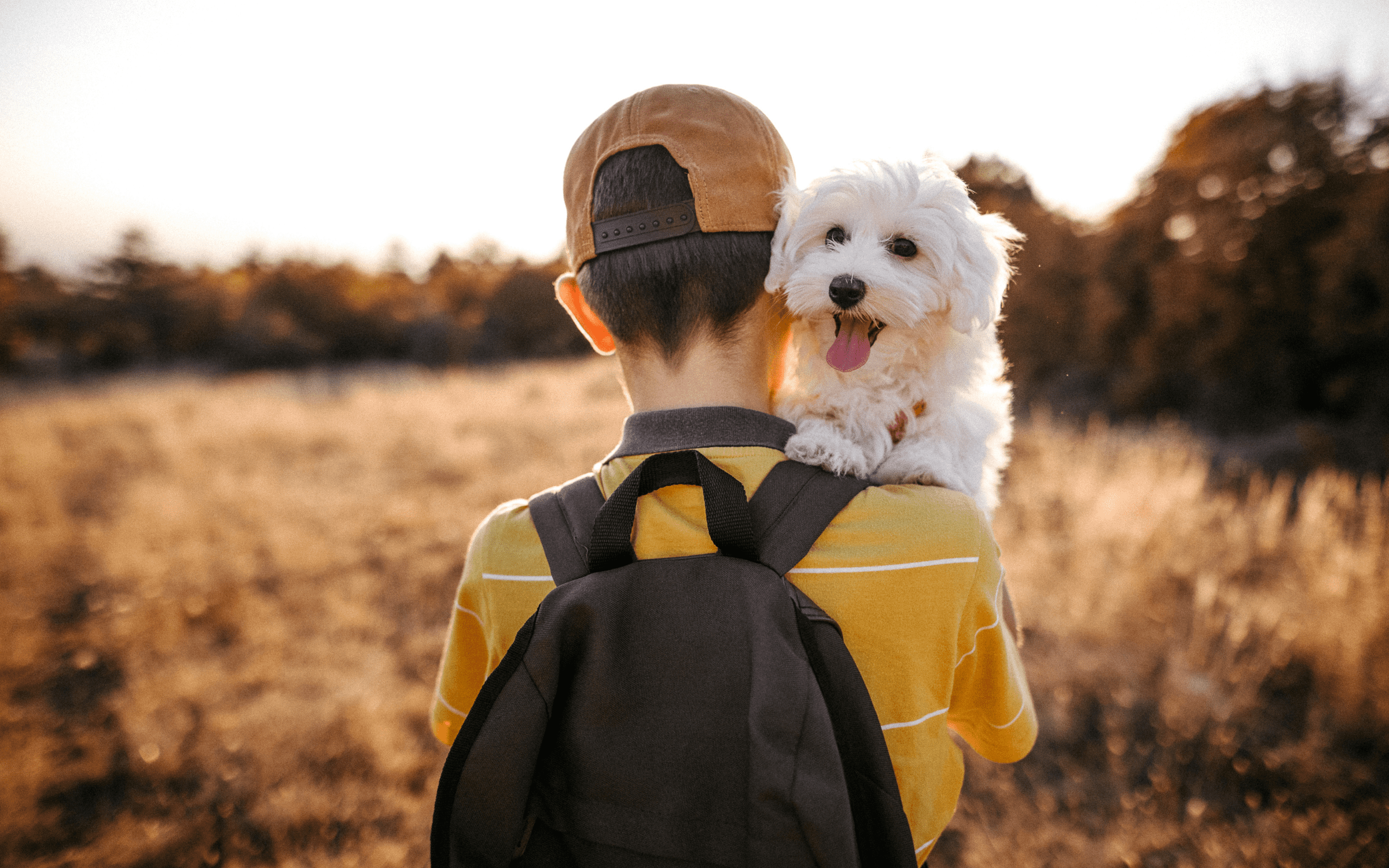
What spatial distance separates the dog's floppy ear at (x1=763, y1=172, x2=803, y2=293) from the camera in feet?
4.13

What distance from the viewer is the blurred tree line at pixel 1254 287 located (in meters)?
8.38

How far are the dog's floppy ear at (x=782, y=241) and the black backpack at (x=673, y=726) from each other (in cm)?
53

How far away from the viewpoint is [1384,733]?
279 cm

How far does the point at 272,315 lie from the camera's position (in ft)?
91.0

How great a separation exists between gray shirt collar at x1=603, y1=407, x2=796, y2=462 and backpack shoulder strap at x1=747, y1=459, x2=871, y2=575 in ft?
0.37

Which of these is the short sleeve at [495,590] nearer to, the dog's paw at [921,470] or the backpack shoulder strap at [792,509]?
the backpack shoulder strap at [792,509]

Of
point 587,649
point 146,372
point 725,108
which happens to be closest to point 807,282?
point 725,108

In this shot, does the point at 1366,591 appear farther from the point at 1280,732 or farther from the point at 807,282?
the point at 807,282

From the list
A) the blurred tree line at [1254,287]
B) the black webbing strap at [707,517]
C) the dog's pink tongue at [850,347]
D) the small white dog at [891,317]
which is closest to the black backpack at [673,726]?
the black webbing strap at [707,517]

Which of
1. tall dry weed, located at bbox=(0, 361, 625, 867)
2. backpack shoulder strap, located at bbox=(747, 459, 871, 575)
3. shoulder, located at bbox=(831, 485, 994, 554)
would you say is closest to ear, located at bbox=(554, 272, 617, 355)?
backpack shoulder strap, located at bbox=(747, 459, 871, 575)

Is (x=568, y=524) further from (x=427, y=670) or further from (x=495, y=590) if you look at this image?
(x=427, y=670)

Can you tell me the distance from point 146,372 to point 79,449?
549 inches

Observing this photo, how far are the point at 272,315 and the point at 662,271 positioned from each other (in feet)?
110

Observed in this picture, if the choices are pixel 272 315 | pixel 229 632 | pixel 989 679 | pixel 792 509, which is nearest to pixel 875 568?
pixel 792 509
